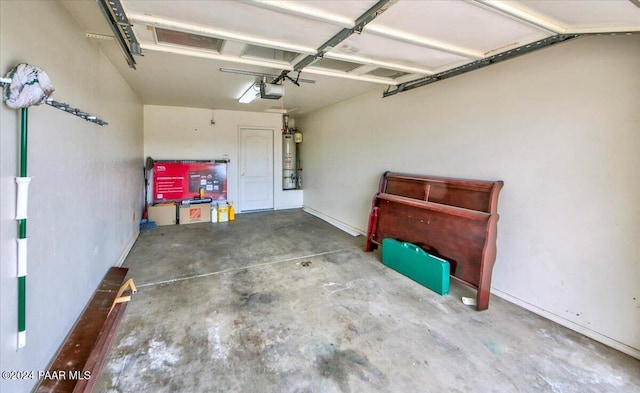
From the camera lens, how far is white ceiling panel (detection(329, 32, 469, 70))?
7.66 ft

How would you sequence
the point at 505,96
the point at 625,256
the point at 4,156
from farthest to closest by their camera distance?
1. the point at 505,96
2. the point at 625,256
3. the point at 4,156

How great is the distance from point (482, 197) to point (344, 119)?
10.7 feet

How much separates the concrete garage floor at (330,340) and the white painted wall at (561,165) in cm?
32

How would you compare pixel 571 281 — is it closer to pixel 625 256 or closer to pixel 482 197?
pixel 625 256

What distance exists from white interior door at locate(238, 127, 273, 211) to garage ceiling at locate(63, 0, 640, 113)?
344cm

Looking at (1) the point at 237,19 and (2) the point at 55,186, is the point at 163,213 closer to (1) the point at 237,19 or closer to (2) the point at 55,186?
(2) the point at 55,186

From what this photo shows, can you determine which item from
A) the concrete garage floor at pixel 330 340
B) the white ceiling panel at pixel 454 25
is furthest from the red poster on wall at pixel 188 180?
the white ceiling panel at pixel 454 25

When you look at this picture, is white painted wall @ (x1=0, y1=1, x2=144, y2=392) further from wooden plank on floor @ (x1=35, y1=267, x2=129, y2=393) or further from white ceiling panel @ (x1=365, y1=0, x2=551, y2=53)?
white ceiling panel @ (x1=365, y1=0, x2=551, y2=53)

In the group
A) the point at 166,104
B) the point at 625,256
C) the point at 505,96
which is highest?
the point at 166,104

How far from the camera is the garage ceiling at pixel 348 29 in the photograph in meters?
1.77

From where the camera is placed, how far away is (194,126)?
633 centimetres

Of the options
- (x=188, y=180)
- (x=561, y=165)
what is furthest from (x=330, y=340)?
(x=188, y=180)

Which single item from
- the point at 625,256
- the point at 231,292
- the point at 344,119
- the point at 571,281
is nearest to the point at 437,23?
the point at 625,256

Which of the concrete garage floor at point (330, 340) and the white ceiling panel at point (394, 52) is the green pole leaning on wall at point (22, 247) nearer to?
the concrete garage floor at point (330, 340)
